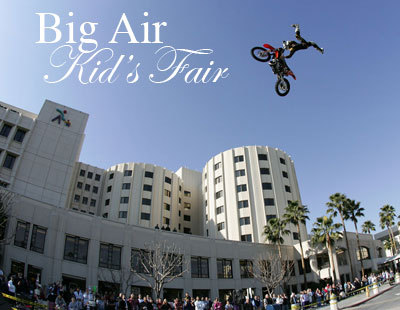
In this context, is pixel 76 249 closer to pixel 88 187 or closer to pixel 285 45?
pixel 285 45

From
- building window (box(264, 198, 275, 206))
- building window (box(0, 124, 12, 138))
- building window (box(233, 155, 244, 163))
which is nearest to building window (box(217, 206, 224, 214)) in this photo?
building window (box(264, 198, 275, 206))

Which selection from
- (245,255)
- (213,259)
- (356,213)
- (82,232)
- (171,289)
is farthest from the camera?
(356,213)

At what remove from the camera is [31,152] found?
138 feet

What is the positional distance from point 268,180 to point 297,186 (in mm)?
6991

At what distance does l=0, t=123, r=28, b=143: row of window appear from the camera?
136 feet

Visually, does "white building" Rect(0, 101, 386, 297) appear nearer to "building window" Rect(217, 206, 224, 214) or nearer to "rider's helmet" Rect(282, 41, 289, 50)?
"building window" Rect(217, 206, 224, 214)

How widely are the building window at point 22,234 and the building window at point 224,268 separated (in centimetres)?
2338

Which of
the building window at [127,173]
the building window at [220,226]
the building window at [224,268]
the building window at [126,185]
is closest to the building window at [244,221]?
the building window at [220,226]

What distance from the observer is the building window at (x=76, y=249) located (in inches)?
1131

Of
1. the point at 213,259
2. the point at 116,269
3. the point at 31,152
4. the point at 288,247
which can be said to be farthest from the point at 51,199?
the point at 288,247

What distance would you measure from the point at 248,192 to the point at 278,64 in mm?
44352

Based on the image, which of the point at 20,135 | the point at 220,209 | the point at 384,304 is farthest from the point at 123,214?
the point at 384,304

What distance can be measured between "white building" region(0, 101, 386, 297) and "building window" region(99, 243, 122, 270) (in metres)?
0.10

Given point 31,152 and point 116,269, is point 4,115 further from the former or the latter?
point 116,269
